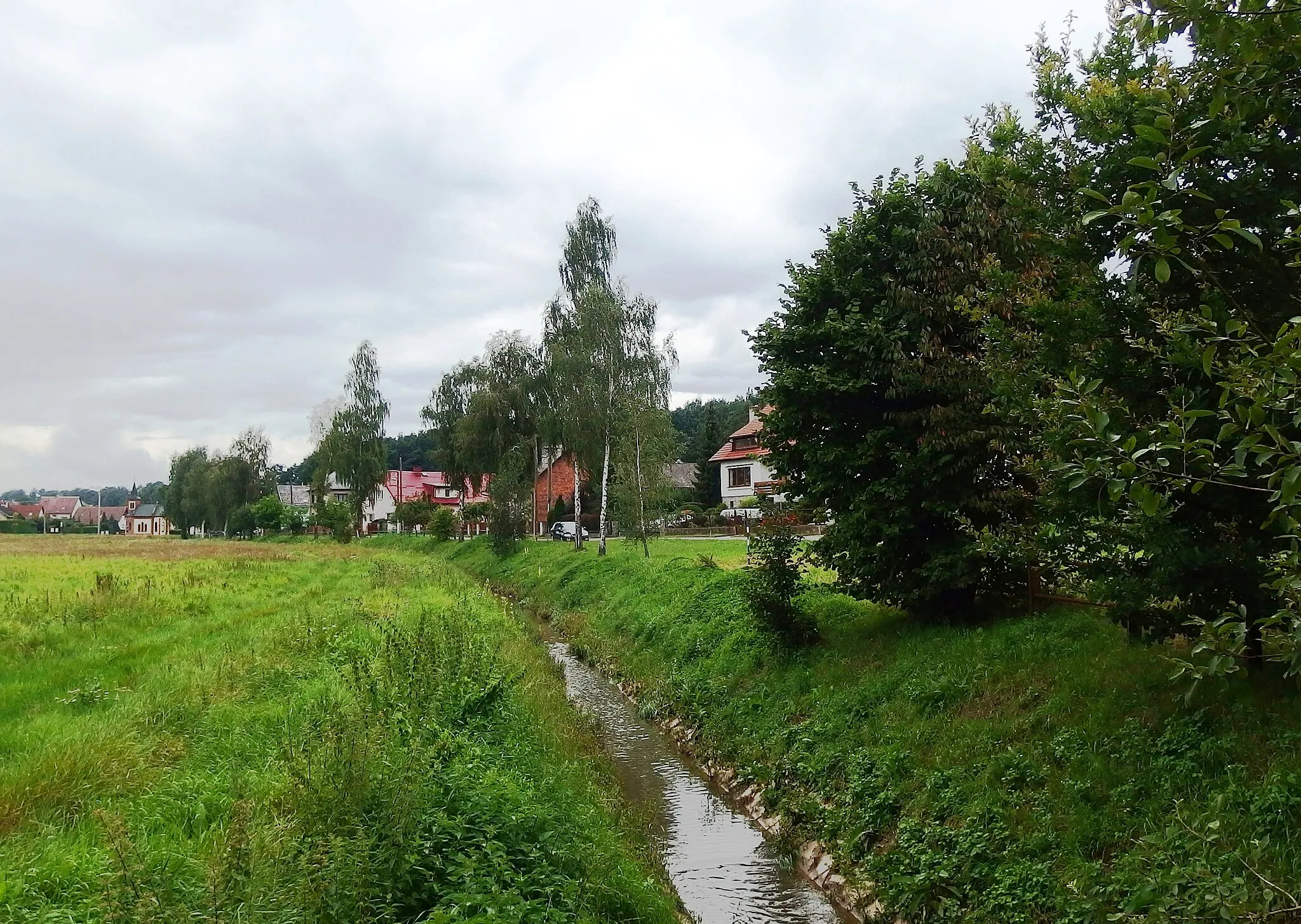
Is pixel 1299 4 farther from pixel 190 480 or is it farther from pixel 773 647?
pixel 190 480

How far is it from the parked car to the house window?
12.3 metres

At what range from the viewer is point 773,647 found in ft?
48.4

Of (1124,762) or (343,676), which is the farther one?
(343,676)

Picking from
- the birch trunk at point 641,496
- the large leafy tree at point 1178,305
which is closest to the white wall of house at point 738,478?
the birch trunk at point 641,496

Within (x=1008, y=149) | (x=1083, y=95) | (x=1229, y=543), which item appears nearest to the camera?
(x=1229, y=543)

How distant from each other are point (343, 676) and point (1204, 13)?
10696 millimetres

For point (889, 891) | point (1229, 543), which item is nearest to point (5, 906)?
point (889, 891)

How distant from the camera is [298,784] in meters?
6.98

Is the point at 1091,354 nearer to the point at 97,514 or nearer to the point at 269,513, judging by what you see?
the point at 269,513

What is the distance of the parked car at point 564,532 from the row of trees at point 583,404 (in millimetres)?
7065

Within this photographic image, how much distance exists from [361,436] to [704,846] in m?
57.6

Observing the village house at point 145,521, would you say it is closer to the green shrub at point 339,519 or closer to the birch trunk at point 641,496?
the green shrub at point 339,519

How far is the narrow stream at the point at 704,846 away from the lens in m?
8.51

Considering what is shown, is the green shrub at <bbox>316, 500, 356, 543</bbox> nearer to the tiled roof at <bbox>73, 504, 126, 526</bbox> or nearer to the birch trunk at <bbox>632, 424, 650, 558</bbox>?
the birch trunk at <bbox>632, 424, 650, 558</bbox>
